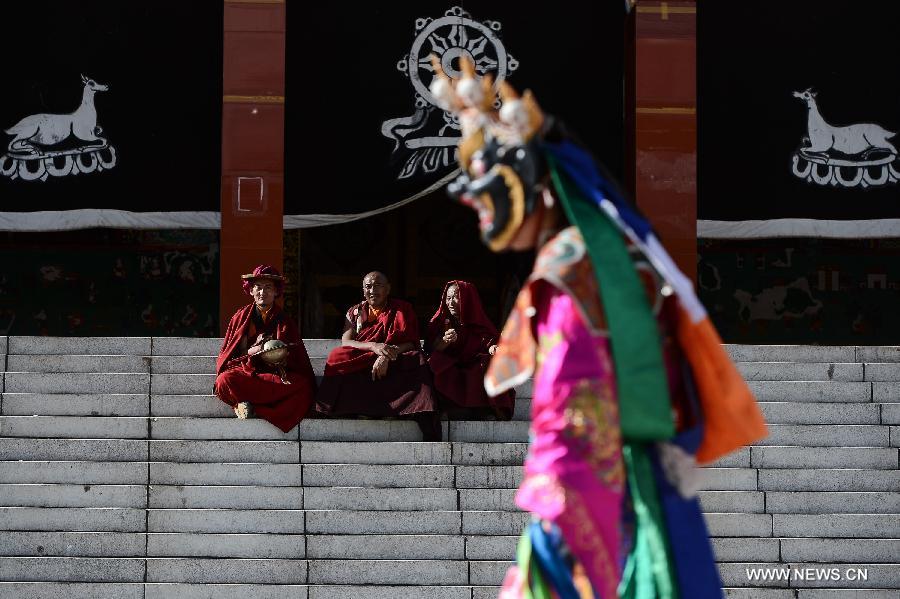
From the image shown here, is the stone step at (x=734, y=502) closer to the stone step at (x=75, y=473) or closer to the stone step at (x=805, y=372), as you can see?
the stone step at (x=805, y=372)

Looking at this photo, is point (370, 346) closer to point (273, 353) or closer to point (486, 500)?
point (273, 353)

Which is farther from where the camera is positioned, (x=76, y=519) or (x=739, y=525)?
(x=76, y=519)

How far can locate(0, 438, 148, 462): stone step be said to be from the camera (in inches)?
348

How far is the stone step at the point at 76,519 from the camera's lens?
27.0 feet

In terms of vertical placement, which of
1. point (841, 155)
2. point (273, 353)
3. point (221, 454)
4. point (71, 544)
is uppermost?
point (841, 155)

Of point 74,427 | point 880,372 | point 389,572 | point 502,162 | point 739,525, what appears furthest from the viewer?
point 880,372

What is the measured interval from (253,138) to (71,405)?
3.78m

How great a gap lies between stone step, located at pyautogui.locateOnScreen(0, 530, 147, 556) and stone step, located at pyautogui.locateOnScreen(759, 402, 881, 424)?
4.31 m

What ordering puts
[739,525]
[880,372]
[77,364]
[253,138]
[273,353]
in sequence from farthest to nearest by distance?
[253,138] → [77,364] → [880,372] → [273,353] → [739,525]

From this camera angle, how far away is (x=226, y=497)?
27.6ft

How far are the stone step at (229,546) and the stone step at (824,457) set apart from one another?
3001 millimetres

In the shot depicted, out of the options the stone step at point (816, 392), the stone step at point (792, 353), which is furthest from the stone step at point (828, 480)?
the stone step at point (792, 353)

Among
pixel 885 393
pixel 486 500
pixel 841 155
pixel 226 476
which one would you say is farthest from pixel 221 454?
pixel 841 155

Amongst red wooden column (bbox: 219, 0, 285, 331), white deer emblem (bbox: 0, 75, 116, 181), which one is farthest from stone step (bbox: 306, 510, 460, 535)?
white deer emblem (bbox: 0, 75, 116, 181)
